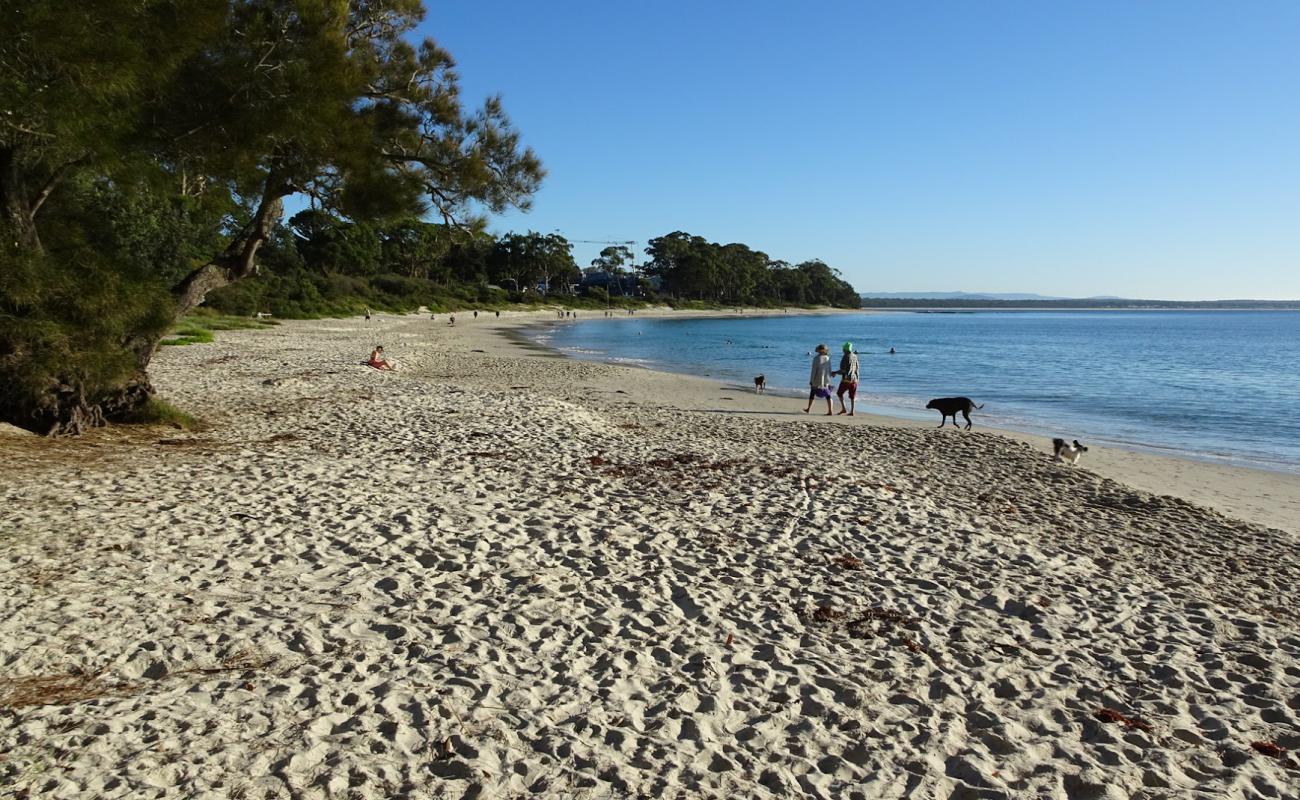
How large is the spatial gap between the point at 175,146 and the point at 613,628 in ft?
26.8

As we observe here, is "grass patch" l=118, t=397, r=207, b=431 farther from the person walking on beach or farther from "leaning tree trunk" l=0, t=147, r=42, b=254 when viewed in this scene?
the person walking on beach

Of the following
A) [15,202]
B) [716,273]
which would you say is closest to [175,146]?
[15,202]

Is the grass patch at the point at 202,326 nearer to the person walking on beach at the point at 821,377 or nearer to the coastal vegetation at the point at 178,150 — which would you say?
the coastal vegetation at the point at 178,150

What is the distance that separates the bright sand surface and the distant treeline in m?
5.86

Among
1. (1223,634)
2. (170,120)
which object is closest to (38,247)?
(170,120)

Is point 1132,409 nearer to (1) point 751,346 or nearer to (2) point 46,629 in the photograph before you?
(2) point 46,629

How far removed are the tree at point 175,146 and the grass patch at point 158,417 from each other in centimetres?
16

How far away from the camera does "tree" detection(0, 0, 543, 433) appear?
24.3 feet

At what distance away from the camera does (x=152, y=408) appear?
11703 millimetres

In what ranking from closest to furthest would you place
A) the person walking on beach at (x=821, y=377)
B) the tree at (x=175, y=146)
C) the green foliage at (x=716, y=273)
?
the tree at (x=175, y=146), the person walking on beach at (x=821, y=377), the green foliage at (x=716, y=273)

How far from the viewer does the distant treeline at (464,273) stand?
4953 cm

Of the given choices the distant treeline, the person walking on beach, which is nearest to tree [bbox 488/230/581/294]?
the distant treeline

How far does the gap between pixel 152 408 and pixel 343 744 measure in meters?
9.83

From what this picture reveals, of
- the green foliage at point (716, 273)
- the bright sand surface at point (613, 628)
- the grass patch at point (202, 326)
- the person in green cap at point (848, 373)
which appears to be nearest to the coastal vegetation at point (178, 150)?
the bright sand surface at point (613, 628)
